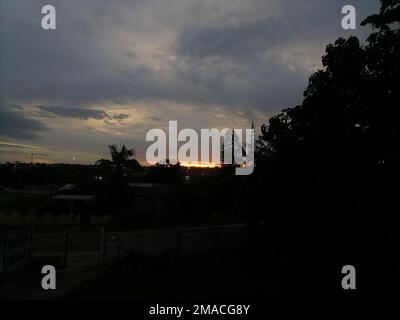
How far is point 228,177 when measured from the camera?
31.9 metres

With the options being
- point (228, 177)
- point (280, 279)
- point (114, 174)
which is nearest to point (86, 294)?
point (280, 279)

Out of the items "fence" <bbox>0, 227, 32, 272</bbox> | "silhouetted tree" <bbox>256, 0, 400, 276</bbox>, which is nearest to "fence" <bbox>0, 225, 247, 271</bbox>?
"fence" <bbox>0, 227, 32, 272</bbox>

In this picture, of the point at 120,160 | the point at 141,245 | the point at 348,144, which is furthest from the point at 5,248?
the point at 120,160

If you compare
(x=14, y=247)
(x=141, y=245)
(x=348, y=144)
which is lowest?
(x=141, y=245)

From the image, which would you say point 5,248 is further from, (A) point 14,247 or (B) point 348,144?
(B) point 348,144

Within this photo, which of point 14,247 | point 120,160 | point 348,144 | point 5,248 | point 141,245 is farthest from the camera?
point 120,160

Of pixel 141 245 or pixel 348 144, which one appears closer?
pixel 348 144

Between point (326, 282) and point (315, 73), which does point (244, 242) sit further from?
point (315, 73)

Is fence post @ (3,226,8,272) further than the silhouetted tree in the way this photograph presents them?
Yes

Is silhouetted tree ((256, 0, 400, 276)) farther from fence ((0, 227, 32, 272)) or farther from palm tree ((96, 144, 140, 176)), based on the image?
palm tree ((96, 144, 140, 176))

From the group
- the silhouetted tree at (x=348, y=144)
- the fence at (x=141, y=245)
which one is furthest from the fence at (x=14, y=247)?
the silhouetted tree at (x=348, y=144)

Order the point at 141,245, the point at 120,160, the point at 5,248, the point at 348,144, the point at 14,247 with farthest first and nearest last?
the point at 120,160 → the point at 141,245 → the point at 14,247 → the point at 5,248 → the point at 348,144

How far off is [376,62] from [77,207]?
37.5 meters
